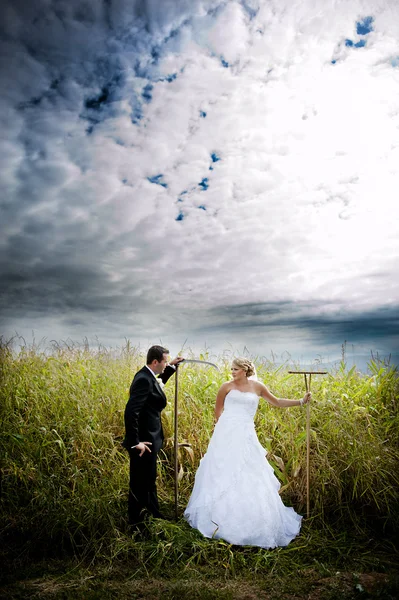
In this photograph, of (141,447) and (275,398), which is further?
(275,398)

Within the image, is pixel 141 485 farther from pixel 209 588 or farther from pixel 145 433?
pixel 209 588

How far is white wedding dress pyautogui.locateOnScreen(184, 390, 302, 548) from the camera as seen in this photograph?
498 cm

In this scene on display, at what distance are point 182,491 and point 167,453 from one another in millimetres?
790

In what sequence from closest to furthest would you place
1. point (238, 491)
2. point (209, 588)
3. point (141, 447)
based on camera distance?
1. point (209, 588)
2. point (141, 447)
3. point (238, 491)

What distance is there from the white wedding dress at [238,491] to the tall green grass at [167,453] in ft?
0.77

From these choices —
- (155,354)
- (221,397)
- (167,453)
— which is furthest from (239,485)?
(167,453)

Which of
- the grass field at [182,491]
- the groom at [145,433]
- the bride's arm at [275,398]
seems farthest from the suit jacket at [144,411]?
the bride's arm at [275,398]

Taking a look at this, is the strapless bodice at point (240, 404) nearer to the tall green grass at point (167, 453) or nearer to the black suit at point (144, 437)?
the black suit at point (144, 437)

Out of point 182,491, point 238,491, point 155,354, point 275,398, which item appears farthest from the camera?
point 182,491

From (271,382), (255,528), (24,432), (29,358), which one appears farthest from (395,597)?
(29,358)

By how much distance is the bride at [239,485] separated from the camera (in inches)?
196

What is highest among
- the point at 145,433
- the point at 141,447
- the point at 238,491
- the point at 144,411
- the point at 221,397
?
the point at 221,397

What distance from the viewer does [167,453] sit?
6977 mm

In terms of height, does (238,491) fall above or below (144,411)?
below
